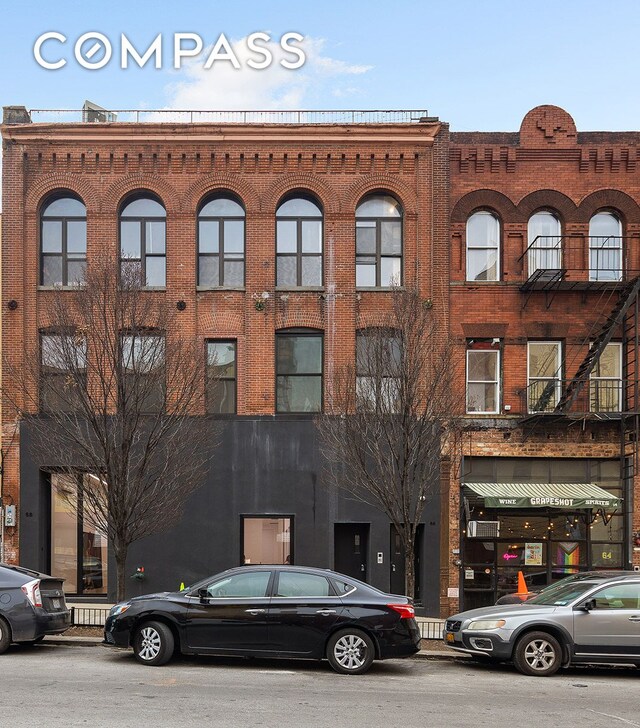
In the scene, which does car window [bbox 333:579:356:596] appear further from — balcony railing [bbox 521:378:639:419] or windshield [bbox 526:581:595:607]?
balcony railing [bbox 521:378:639:419]

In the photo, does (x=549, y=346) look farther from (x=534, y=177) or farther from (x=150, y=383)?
(x=150, y=383)

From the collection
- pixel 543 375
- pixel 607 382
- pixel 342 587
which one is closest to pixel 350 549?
pixel 543 375

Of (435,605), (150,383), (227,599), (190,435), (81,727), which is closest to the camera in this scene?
(81,727)

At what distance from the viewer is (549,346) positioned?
21.1m

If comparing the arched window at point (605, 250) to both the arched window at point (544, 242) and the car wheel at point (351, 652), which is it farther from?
the car wheel at point (351, 652)

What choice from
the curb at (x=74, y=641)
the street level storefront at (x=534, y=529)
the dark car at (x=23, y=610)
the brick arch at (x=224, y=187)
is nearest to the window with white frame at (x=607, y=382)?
the street level storefront at (x=534, y=529)

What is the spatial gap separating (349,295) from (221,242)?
3.39 metres

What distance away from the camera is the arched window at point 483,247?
836 inches

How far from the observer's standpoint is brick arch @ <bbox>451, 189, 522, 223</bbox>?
21141 millimetres

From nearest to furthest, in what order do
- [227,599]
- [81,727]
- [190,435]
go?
[81,727] < [227,599] < [190,435]

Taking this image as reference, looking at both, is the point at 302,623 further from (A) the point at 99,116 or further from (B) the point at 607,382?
(A) the point at 99,116

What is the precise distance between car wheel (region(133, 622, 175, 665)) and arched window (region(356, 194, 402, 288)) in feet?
35.7

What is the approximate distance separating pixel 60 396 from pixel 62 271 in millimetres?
6277

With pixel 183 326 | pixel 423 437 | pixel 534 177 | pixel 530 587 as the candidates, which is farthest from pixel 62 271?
pixel 530 587
